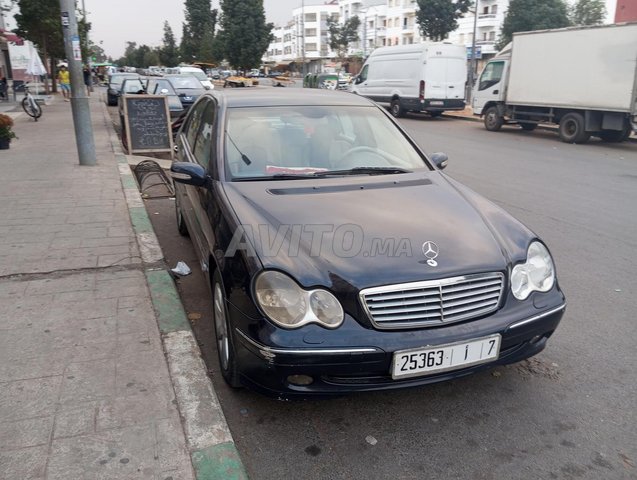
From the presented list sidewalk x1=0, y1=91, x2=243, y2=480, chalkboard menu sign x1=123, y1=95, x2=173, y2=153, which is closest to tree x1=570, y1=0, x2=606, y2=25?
chalkboard menu sign x1=123, y1=95, x2=173, y2=153

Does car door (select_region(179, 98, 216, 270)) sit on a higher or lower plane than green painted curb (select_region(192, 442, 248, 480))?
higher

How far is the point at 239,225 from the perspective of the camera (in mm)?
3023

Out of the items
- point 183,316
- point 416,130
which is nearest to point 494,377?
point 183,316

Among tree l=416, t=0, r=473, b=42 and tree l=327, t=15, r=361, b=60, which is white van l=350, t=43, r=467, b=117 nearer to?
tree l=416, t=0, r=473, b=42

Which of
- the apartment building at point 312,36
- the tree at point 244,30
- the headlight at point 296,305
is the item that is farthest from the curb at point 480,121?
the apartment building at point 312,36

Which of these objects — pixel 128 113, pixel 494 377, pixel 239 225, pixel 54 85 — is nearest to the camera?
pixel 239 225

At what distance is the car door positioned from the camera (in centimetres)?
378

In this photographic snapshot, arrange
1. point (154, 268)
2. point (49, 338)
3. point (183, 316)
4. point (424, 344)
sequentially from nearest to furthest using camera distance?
1. point (424, 344)
2. point (49, 338)
3. point (183, 316)
4. point (154, 268)

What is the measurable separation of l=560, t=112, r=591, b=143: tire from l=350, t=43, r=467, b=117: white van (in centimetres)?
583

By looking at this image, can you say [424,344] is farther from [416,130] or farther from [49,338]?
[416,130]

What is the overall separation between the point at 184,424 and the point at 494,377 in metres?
1.84

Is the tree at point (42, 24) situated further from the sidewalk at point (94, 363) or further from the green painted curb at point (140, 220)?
the sidewalk at point (94, 363)

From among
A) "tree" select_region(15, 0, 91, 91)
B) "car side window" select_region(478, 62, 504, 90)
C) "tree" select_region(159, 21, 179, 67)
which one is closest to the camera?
"car side window" select_region(478, 62, 504, 90)

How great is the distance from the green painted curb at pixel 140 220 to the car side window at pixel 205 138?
1618 mm
